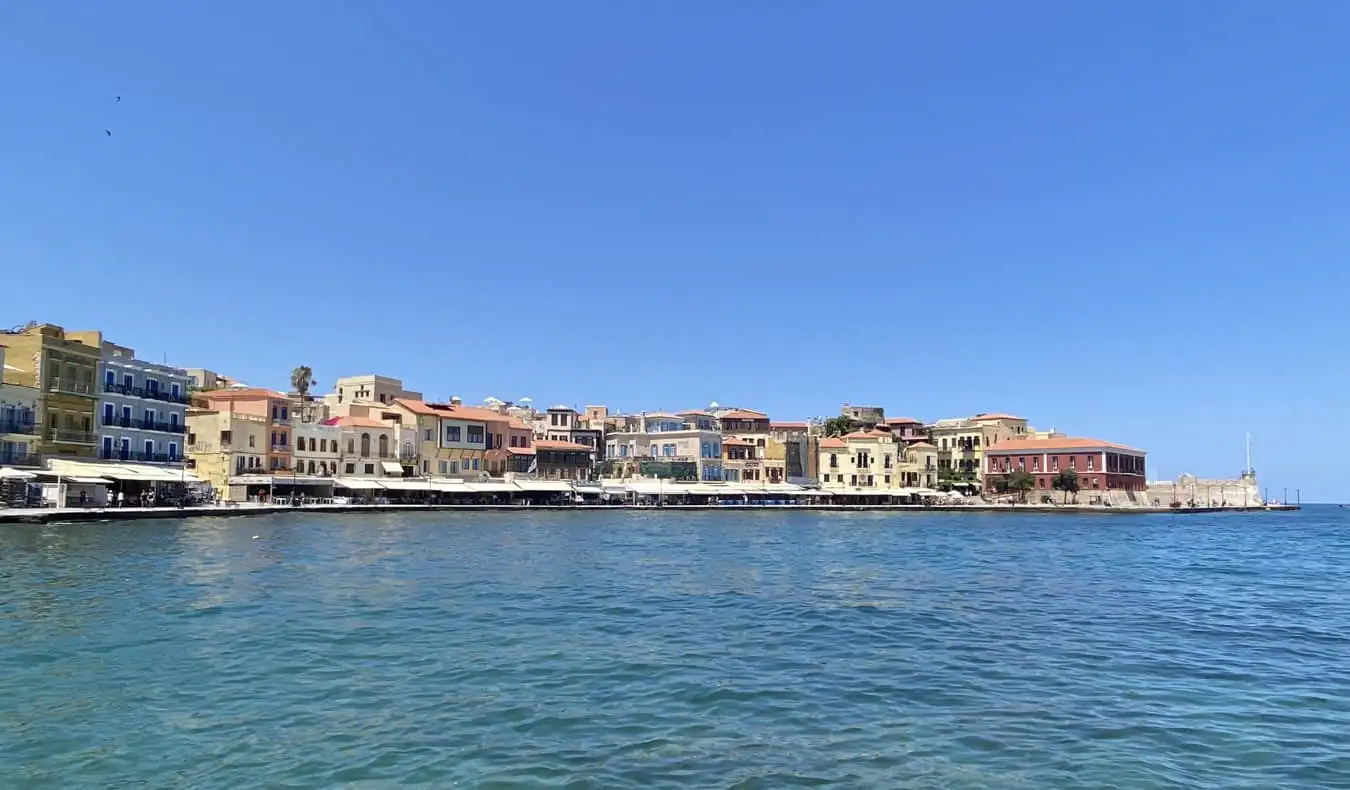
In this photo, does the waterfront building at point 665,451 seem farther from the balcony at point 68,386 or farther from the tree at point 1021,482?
the balcony at point 68,386

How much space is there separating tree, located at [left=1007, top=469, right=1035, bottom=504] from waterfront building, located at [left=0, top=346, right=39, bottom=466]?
278 feet

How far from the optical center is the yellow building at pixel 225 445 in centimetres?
6088

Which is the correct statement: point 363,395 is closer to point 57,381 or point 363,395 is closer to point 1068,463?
point 57,381

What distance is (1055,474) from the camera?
9612cm

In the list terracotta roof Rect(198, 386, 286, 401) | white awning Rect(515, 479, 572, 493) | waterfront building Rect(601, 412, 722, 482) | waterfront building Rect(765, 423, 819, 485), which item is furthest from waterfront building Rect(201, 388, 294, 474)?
waterfront building Rect(765, 423, 819, 485)

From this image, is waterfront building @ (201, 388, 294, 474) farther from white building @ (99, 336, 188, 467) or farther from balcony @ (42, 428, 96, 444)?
balcony @ (42, 428, 96, 444)

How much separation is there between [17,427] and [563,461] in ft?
157

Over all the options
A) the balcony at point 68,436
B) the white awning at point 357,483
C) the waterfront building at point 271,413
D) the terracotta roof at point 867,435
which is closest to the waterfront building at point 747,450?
the terracotta roof at point 867,435

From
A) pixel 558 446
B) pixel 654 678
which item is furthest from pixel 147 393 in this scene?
pixel 654 678

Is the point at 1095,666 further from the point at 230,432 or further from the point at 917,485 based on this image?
the point at 917,485

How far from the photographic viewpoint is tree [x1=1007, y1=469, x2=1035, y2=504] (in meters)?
96.4

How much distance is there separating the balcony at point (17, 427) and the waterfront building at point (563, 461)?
42627mm

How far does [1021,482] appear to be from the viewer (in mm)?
96688

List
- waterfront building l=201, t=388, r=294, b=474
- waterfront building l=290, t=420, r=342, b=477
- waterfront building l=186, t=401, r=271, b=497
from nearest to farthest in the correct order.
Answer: waterfront building l=186, t=401, r=271, b=497 → waterfront building l=201, t=388, r=294, b=474 → waterfront building l=290, t=420, r=342, b=477
